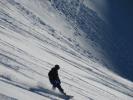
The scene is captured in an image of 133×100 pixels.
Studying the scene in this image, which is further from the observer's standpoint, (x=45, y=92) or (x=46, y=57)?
(x=46, y=57)

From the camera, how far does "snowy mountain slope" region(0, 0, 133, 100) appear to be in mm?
20938

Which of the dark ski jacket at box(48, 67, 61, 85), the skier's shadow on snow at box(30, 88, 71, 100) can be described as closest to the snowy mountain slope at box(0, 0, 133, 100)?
the skier's shadow on snow at box(30, 88, 71, 100)

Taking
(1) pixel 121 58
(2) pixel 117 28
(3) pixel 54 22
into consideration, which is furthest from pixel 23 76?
(2) pixel 117 28

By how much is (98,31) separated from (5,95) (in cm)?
7092

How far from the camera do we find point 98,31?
282 feet

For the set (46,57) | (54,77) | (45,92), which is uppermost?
(46,57)

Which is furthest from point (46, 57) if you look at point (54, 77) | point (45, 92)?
point (45, 92)

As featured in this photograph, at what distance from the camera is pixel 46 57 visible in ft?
124

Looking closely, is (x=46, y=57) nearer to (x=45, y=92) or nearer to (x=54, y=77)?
(x=54, y=77)

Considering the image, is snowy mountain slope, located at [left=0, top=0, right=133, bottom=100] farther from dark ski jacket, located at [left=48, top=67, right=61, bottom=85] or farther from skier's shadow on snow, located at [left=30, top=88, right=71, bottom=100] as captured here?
dark ski jacket, located at [left=48, top=67, right=61, bottom=85]

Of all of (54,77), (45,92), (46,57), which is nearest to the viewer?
(45,92)

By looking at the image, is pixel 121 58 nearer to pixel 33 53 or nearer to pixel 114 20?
pixel 114 20

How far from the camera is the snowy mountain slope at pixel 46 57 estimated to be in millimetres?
20938

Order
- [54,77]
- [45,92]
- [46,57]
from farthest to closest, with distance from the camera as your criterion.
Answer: [46,57], [54,77], [45,92]
